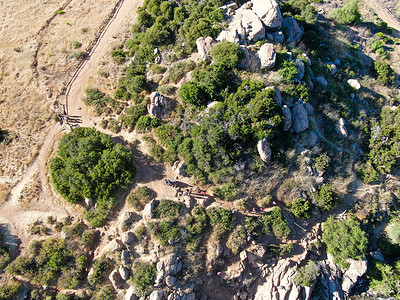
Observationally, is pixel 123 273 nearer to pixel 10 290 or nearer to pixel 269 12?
→ pixel 10 290

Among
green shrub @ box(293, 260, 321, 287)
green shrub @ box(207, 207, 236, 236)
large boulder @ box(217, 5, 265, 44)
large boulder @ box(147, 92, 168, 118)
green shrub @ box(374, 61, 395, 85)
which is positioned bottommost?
green shrub @ box(293, 260, 321, 287)

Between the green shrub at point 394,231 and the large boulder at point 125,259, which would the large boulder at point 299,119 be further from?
the large boulder at point 125,259

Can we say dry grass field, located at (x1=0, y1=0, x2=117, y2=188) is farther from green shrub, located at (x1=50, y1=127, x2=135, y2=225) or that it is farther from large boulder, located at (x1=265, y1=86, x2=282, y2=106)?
large boulder, located at (x1=265, y1=86, x2=282, y2=106)

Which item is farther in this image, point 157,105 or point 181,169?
point 157,105

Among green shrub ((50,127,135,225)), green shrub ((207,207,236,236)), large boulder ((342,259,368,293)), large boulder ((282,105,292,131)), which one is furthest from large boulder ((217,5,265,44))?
large boulder ((342,259,368,293))

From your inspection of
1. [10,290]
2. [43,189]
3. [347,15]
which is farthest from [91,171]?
[347,15]

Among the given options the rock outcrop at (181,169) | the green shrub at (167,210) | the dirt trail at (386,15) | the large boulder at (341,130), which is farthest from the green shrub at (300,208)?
the dirt trail at (386,15)
